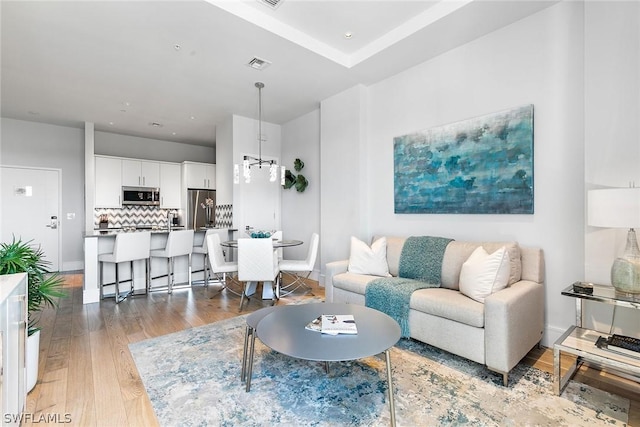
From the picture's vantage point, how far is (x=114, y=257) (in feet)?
13.4

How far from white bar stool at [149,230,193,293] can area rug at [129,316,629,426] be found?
2.12 meters

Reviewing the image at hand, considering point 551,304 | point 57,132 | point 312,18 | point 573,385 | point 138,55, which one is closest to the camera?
point 573,385

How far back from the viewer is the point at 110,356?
256 cm

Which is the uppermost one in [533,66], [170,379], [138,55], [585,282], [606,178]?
[138,55]

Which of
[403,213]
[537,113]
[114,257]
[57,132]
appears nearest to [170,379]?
[114,257]

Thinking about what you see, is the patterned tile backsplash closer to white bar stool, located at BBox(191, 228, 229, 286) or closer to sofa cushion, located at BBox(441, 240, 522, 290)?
white bar stool, located at BBox(191, 228, 229, 286)

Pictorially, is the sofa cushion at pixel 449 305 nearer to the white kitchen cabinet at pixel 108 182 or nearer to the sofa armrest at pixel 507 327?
the sofa armrest at pixel 507 327

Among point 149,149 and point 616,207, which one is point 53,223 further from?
point 616,207

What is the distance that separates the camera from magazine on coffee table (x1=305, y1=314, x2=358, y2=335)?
1.90 m

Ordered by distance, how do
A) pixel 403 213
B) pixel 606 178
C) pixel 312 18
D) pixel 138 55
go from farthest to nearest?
pixel 403 213, pixel 138 55, pixel 312 18, pixel 606 178

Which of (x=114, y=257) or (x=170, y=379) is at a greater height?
(x=114, y=257)

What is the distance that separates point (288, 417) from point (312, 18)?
342 cm

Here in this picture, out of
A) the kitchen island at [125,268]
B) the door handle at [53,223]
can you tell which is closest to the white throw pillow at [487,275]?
the kitchen island at [125,268]

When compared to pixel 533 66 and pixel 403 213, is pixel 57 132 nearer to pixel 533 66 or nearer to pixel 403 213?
pixel 403 213
